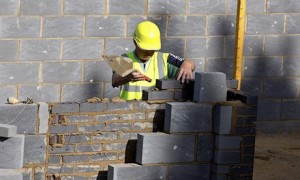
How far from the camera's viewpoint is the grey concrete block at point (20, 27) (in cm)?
1150

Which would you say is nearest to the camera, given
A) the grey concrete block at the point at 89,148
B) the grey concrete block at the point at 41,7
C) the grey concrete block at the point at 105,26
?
the grey concrete block at the point at 89,148

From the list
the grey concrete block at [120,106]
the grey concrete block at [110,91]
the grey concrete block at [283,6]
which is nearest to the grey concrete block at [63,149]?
the grey concrete block at [120,106]

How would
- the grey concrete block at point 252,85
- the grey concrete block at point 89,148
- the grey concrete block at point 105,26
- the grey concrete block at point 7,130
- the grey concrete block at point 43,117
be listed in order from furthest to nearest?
the grey concrete block at point 252,85 < the grey concrete block at point 105,26 < the grey concrete block at point 89,148 < the grey concrete block at point 43,117 < the grey concrete block at point 7,130

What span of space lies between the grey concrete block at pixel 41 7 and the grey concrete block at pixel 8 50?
0.38m

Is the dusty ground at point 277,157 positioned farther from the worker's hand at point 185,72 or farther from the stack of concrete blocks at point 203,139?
the worker's hand at point 185,72

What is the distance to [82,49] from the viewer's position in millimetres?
11906

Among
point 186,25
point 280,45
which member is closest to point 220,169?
point 186,25

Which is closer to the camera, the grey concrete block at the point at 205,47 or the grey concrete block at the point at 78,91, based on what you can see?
the grey concrete block at the point at 78,91

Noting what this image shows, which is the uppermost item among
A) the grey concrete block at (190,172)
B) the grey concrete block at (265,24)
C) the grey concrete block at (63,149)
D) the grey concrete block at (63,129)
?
the grey concrete block at (265,24)

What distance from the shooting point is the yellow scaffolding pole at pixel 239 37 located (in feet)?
40.6

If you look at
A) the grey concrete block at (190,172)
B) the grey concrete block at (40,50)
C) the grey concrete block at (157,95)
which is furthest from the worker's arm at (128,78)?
the grey concrete block at (40,50)

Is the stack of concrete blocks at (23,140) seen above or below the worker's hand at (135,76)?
below

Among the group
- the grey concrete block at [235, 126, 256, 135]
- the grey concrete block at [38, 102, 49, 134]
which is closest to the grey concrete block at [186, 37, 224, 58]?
the grey concrete block at [235, 126, 256, 135]

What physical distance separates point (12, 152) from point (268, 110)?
17.4 feet
